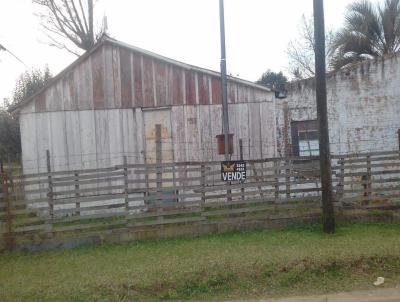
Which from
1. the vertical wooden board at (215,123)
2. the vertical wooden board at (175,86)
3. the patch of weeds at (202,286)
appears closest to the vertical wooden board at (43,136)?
the vertical wooden board at (175,86)

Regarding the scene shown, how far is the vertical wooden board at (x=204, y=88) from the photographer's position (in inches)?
464

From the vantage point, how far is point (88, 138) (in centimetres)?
1189

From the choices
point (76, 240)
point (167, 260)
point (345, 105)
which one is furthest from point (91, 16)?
point (167, 260)

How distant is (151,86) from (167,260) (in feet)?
17.8

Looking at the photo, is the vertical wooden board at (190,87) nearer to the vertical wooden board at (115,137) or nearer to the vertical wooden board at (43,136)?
the vertical wooden board at (115,137)

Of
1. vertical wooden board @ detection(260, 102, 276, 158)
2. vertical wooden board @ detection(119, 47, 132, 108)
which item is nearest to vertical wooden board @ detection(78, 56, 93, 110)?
vertical wooden board @ detection(119, 47, 132, 108)

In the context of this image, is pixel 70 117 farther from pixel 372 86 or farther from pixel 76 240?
pixel 372 86

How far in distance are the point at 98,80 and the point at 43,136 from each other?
1.98 metres

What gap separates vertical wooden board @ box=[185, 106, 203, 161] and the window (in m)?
2.74

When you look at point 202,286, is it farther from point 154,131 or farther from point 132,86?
point 132,86

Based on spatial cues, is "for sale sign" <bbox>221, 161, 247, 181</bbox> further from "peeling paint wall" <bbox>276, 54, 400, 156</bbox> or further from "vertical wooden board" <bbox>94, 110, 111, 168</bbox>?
"vertical wooden board" <bbox>94, 110, 111, 168</bbox>

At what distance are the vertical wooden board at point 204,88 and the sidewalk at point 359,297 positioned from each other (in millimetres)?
6515

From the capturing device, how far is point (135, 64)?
11.9 m

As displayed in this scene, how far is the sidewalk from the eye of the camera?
6.02 metres
